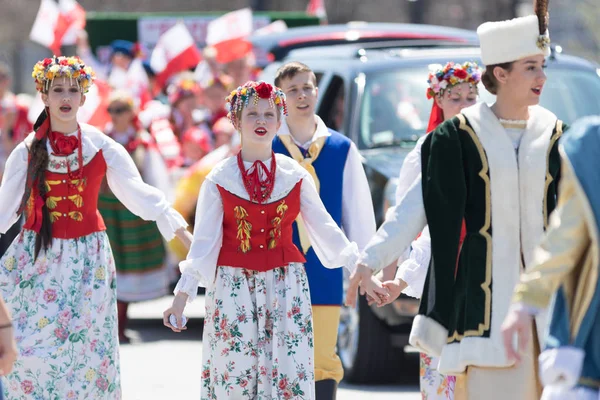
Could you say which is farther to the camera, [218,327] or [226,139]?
[226,139]

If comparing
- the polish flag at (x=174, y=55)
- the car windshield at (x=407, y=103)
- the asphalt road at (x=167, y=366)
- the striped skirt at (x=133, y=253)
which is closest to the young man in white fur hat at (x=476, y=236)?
the asphalt road at (x=167, y=366)

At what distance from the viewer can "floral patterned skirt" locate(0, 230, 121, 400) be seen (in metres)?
7.11

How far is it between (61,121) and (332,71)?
137 inches

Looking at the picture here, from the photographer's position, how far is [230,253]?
6496 millimetres

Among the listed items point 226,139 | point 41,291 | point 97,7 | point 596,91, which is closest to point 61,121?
point 41,291

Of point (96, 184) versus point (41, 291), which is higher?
point (96, 184)

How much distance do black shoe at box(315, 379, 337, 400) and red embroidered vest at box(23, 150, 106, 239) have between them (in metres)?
1.36

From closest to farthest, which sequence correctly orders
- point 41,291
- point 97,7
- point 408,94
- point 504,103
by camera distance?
point 504,103 → point 41,291 → point 408,94 → point 97,7

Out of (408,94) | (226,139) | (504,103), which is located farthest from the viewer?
(226,139)

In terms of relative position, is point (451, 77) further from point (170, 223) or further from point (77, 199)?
point (77, 199)

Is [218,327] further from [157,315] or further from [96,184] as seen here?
[157,315]

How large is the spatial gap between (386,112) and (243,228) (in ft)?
12.1

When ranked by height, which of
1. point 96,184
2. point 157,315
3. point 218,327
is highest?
point 96,184

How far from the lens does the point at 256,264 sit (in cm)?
648
